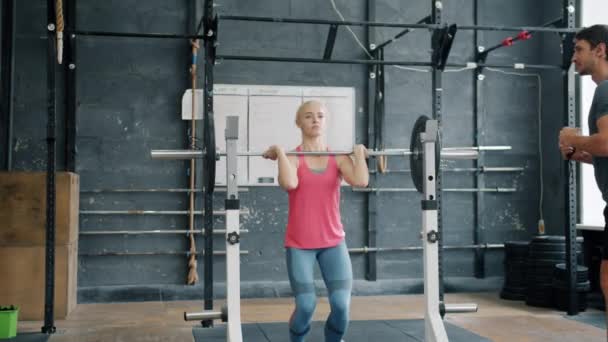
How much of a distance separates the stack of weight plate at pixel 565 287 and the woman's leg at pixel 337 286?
2.73 meters

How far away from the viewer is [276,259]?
609cm

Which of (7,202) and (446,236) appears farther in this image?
(446,236)

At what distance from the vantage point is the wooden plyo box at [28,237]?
4.84 metres

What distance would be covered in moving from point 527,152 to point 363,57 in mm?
1893

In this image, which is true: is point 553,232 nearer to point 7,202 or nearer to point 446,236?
point 446,236

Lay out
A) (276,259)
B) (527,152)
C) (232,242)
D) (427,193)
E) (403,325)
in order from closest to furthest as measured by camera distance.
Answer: (232,242) → (427,193) → (403,325) → (276,259) → (527,152)

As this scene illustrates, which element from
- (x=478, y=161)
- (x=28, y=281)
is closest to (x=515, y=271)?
(x=478, y=161)

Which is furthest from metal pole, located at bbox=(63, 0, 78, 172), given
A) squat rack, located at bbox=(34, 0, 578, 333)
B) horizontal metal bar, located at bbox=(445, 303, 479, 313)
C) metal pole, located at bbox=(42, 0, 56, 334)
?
horizontal metal bar, located at bbox=(445, 303, 479, 313)

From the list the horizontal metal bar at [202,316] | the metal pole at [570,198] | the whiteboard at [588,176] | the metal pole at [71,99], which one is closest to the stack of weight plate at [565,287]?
the metal pole at [570,198]

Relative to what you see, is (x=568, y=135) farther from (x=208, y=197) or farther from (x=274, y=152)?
(x=208, y=197)

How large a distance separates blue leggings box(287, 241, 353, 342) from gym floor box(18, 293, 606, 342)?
4.00ft

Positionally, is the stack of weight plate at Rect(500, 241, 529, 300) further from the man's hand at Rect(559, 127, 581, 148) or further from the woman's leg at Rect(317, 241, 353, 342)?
the man's hand at Rect(559, 127, 581, 148)

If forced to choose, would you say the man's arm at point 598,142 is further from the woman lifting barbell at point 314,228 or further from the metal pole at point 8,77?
the metal pole at point 8,77

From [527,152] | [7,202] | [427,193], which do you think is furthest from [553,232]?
[7,202]
